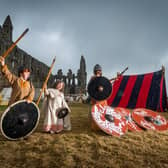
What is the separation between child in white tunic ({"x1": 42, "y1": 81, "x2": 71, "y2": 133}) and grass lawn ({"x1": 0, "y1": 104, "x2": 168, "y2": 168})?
0.47m

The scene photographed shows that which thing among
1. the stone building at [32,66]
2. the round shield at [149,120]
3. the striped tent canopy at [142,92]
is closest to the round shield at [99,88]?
the round shield at [149,120]

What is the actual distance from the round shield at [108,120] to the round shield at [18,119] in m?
1.15

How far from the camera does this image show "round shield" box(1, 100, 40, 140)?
6.85 feet

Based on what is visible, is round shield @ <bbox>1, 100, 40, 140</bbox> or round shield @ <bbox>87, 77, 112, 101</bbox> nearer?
round shield @ <bbox>1, 100, 40, 140</bbox>

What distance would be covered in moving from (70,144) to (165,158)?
4.13ft

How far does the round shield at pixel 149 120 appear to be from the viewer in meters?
3.32

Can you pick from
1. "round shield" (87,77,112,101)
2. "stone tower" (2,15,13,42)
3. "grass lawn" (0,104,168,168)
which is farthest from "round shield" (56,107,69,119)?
"stone tower" (2,15,13,42)

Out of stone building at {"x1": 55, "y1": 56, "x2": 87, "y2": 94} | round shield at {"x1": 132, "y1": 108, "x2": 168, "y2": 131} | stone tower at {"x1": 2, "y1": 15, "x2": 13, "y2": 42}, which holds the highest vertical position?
stone tower at {"x1": 2, "y1": 15, "x2": 13, "y2": 42}

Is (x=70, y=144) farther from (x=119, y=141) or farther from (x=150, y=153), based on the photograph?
(x=150, y=153)

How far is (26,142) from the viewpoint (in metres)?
2.29

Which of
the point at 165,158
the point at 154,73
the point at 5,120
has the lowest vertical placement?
the point at 165,158

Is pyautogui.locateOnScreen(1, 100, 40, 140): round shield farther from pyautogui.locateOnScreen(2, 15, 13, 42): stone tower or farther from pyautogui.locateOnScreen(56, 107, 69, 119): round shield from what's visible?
pyautogui.locateOnScreen(2, 15, 13, 42): stone tower

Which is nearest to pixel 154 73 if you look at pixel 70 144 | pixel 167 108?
pixel 167 108

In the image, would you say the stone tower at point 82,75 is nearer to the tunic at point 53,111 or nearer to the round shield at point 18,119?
the tunic at point 53,111
